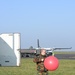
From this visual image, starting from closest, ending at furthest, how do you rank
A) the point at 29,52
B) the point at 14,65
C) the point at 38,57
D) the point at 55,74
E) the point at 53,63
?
the point at 53,63, the point at 38,57, the point at 55,74, the point at 14,65, the point at 29,52

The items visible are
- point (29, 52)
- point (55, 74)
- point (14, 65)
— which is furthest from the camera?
point (29, 52)

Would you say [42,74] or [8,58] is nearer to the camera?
[42,74]

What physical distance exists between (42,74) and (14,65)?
1775 centimetres

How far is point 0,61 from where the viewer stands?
1214 inches

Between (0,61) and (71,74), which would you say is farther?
(0,61)

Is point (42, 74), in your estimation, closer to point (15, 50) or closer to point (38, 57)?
point (38, 57)

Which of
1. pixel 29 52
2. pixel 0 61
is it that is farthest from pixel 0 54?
pixel 29 52

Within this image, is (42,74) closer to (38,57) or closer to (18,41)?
(38,57)

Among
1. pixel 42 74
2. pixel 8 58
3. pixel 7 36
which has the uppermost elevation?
pixel 7 36

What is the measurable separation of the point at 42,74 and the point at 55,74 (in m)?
7.22

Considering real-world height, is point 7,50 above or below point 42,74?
above

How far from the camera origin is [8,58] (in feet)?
101

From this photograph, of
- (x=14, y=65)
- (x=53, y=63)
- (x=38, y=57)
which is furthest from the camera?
(x=14, y=65)

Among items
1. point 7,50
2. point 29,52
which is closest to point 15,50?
point 7,50
